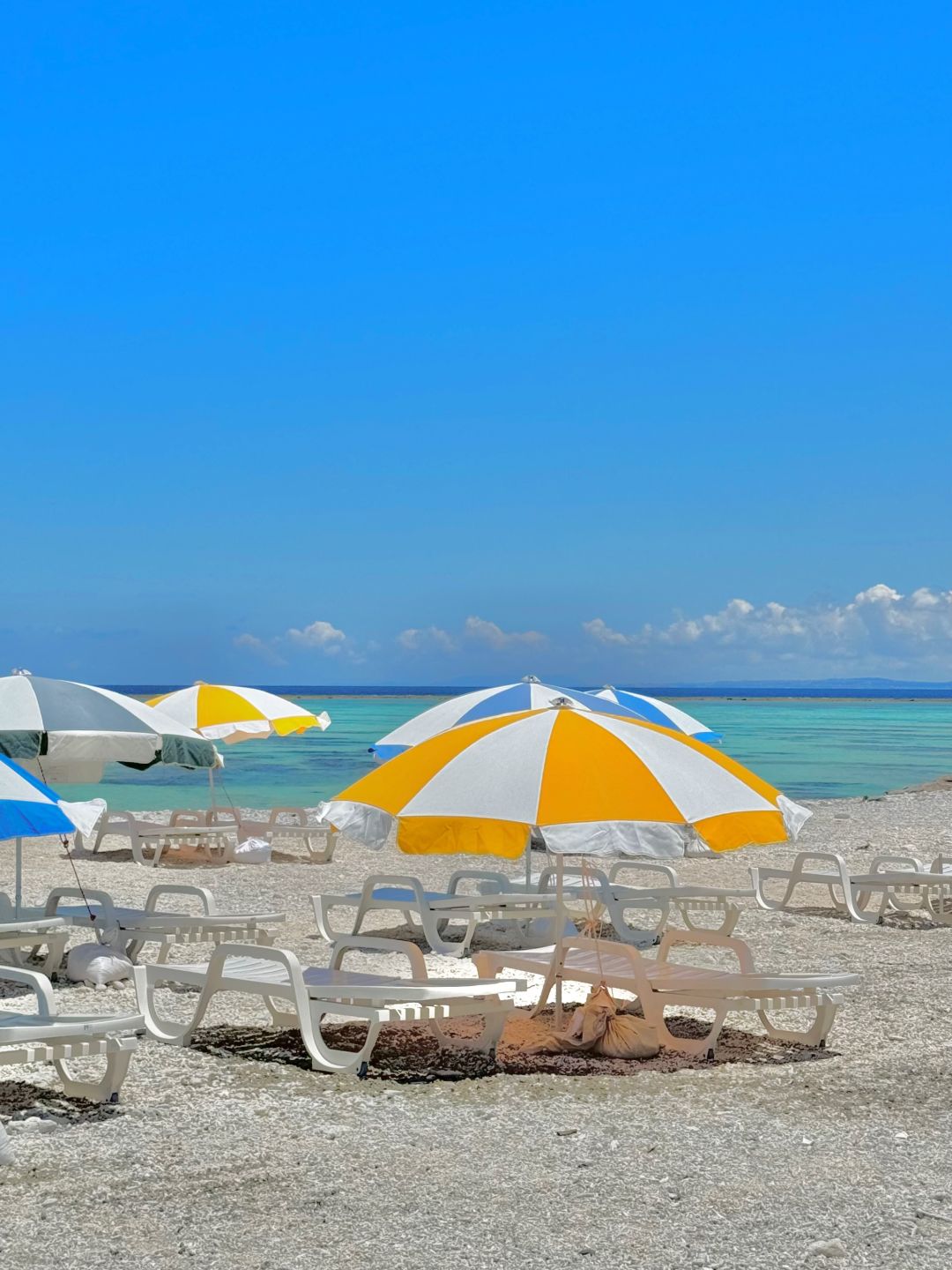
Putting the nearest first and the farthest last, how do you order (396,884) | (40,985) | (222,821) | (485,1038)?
(40,985)
(485,1038)
(396,884)
(222,821)

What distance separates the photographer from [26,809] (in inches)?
230

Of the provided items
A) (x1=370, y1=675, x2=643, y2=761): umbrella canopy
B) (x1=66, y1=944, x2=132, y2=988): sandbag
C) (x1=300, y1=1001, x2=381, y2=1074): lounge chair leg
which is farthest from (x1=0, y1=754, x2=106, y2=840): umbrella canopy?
(x1=370, y1=675, x2=643, y2=761): umbrella canopy

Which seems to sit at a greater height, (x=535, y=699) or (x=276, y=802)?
(x=535, y=699)

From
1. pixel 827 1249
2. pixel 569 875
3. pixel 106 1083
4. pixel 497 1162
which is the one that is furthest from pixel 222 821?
pixel 827 1249

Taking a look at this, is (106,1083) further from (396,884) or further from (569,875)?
(569,875)

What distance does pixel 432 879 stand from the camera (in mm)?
14852

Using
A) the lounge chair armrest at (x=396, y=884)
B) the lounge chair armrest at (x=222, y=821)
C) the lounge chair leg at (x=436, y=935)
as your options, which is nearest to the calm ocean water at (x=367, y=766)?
the lounge chair armrest at (x=222, y=821)

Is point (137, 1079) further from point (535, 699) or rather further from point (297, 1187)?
point (535, 699)

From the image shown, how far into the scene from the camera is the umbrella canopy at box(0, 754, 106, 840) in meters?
5.77

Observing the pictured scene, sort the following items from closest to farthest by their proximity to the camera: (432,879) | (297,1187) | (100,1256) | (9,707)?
(100,1256), (297,1187), (9,707), (432,879)

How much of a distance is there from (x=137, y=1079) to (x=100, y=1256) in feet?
6.71

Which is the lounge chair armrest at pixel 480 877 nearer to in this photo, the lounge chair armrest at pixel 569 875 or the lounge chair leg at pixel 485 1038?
the lounge chair armrest at pixel 569 875

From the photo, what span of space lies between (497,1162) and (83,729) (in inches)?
196

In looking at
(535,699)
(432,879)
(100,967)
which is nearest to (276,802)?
(432,879)
